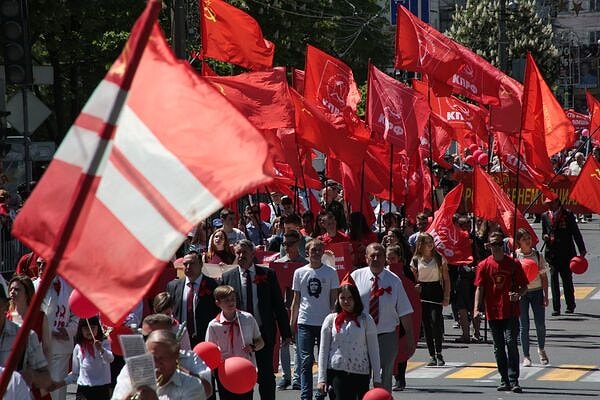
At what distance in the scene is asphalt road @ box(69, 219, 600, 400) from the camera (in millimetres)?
15438

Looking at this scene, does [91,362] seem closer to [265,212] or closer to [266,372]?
[266,372]

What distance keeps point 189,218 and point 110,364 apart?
25.9 ft

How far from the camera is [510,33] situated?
245 feet

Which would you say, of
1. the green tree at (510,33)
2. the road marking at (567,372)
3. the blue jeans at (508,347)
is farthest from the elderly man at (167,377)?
the green tree at (510,33)

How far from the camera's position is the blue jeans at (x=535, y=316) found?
57.7 feet

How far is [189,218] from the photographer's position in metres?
5.75

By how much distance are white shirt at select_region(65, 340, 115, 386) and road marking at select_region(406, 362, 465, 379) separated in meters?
4.79

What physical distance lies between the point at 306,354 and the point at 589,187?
8.11m

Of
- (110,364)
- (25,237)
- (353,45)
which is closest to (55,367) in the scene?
(110,364)

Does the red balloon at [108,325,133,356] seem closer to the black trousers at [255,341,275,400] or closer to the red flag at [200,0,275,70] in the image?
the black trousers at [255,341,275,400]

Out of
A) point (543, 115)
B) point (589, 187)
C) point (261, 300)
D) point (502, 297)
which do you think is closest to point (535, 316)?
point (502, 297)

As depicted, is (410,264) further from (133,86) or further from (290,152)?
(133,86)

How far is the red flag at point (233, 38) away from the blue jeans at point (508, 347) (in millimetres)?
6357

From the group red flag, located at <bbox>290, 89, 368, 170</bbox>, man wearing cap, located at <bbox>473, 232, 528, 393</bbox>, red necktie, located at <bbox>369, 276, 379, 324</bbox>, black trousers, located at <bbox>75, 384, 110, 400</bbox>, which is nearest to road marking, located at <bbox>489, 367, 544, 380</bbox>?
man wearing cap, located at <bbox>473, 232, 528, 393</bbox>
